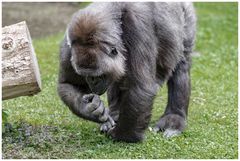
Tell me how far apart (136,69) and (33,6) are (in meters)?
7.50

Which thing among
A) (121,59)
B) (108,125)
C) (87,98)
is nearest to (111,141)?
(108,125)

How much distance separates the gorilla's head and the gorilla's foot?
117 centimetres

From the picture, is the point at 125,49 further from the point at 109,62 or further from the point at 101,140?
the point at 101,140

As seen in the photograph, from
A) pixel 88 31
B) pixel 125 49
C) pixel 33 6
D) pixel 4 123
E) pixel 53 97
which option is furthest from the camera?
pixel 33 6

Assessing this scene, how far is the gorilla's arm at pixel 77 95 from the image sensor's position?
17.6 feet

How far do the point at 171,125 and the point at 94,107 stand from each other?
48.6 inches

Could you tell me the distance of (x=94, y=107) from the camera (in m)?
5.36

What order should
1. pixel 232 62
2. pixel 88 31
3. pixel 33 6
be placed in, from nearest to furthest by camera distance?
pixel 88 31 → pixel 232 62 → pixel 33 6

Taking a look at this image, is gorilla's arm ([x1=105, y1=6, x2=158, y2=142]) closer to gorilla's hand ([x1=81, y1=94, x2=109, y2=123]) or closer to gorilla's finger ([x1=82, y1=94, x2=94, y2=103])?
gorilla's hand ([x1=81, y1=94, x2=109, y2=123])

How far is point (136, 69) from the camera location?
17.8 feet

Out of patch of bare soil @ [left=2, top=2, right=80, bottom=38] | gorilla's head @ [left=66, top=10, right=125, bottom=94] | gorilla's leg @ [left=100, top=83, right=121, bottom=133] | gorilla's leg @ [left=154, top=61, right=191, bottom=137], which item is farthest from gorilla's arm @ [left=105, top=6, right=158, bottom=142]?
patch of bare soil @ [left=2, top=2, right=80, bottom=38]

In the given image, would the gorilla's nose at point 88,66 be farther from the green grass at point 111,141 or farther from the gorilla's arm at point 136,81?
the green grass at point 111,141

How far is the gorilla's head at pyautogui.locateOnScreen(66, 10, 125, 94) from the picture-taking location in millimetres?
5047

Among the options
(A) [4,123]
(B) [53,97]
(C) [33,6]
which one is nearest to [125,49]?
(A) [4,123]
